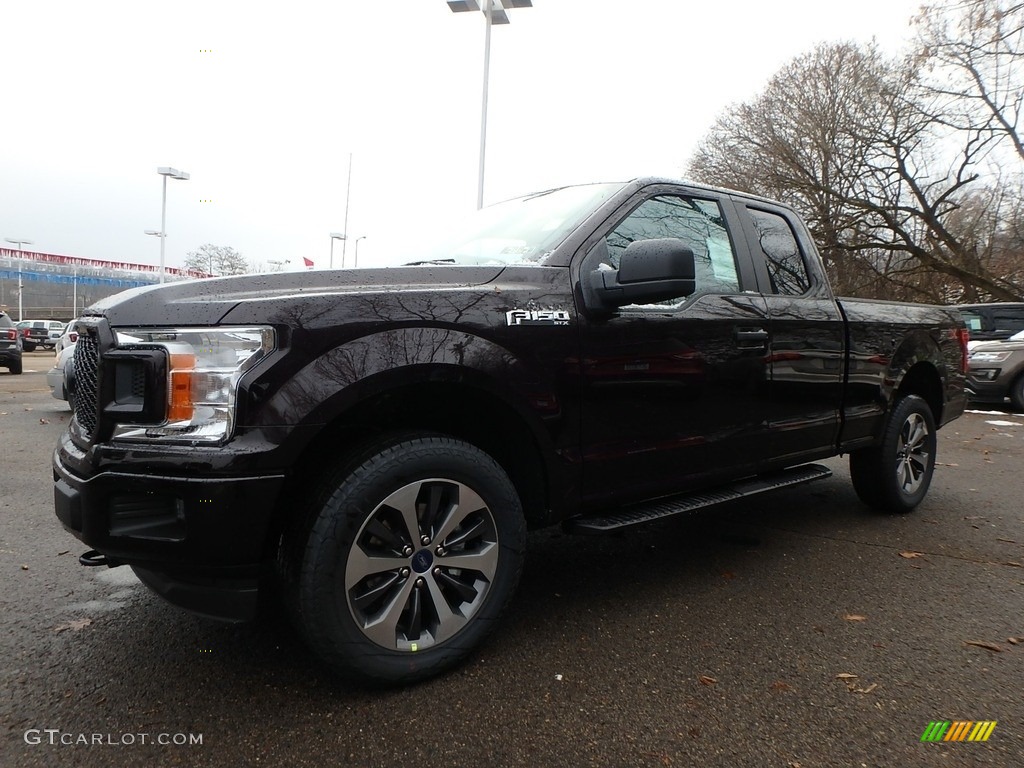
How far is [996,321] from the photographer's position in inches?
477

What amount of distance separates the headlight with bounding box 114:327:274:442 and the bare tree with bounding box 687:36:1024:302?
23.4m

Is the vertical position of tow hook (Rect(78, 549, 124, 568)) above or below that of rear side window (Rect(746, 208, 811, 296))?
below

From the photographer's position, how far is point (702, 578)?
3277 millimetres

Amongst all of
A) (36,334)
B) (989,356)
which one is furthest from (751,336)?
(36,334)

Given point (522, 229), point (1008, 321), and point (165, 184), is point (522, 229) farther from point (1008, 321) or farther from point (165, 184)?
point (165, 184)

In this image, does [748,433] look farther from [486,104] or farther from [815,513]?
[486,104]

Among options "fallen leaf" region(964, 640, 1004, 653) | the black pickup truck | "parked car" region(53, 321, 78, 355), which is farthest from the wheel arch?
"parked car" region(53, 321, 78, 355)

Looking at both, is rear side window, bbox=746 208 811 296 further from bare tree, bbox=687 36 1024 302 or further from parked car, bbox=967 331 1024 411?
bare tree, bbox=687 36 1024 302

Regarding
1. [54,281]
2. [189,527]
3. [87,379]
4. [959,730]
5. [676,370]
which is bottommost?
[959,730]

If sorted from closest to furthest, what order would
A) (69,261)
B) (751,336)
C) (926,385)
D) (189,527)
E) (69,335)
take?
(189,527)
(751,336)
(926,385)
(69,335)
(69,261)

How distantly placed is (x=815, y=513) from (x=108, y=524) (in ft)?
13.4

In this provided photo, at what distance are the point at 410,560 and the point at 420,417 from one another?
52cm

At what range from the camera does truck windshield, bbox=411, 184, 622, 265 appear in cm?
282

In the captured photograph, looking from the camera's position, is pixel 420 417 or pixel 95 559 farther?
pixel 420 417
